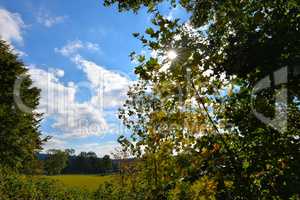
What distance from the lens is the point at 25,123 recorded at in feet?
105

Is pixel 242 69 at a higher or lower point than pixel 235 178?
higher

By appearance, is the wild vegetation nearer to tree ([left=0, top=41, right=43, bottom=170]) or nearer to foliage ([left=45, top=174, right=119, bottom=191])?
foliage ([left=45, top=174, right=119, bottom=191])

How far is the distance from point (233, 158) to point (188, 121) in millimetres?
479

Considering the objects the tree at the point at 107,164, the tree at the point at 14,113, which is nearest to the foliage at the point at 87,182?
the tree at the point at 14,113

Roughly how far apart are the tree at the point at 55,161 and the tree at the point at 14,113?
383ft

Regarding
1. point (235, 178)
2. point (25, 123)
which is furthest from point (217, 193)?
point (25, 123)

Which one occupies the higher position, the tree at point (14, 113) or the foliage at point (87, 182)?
the tree at point (14, 113)

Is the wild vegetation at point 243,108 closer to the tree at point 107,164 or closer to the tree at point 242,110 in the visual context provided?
the tree at point 242,110

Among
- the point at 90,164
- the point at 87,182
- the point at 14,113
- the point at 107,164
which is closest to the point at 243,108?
the point at 14,113

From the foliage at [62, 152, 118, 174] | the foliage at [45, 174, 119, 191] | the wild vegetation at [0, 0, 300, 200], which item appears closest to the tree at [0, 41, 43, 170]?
the foliage at [45, 174, 119, 191]

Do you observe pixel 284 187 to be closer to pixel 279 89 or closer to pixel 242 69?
pixel 279 89

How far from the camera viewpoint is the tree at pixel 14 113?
1202 inches

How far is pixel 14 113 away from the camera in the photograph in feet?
104

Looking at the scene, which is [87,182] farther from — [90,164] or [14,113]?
[90,164]
